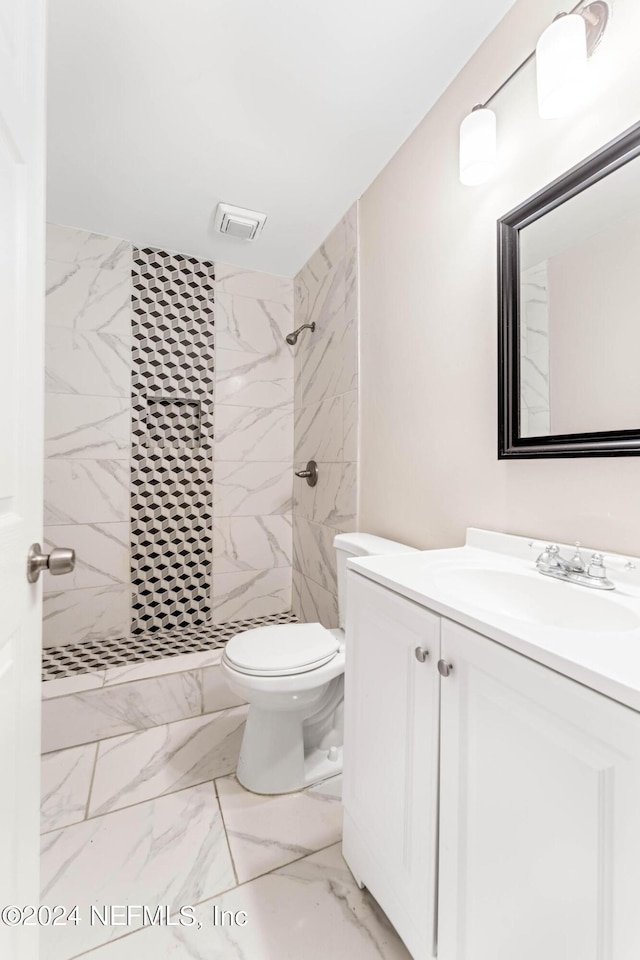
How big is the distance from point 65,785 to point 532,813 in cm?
159

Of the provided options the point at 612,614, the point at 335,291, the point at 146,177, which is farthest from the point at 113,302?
the point at 612,614

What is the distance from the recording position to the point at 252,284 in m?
2.54

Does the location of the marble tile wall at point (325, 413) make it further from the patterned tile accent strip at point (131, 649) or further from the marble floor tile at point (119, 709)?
the marble floor tile at point (119, 709)

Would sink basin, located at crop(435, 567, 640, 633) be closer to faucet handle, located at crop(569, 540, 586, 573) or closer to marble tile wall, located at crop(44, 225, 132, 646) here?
faucet handle, located at crop(569, 540, 586, 573)

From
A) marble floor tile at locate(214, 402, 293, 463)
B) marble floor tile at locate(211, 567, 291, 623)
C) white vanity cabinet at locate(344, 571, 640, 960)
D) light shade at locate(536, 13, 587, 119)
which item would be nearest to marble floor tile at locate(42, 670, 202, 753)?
marble floor tile at locate(211, 567, 291, 623)

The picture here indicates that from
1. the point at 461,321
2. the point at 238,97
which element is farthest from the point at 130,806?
the point at 238,97

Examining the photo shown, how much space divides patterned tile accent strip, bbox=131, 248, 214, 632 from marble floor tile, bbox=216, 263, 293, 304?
83mm

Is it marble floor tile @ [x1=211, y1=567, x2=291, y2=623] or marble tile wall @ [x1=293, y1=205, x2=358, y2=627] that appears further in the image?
marble floor tile @ [x1=211, y1=567, x2=291, y2=623]

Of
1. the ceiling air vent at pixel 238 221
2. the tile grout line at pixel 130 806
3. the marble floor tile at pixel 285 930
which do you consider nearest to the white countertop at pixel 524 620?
the marble floor tile at pixel 285 930

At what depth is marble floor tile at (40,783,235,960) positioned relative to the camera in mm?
972

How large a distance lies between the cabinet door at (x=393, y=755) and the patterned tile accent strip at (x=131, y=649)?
126 centimetres

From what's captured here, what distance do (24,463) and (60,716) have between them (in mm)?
1474

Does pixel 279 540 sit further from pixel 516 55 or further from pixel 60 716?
pixel 516 55

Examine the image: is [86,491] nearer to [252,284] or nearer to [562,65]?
[252,284]
